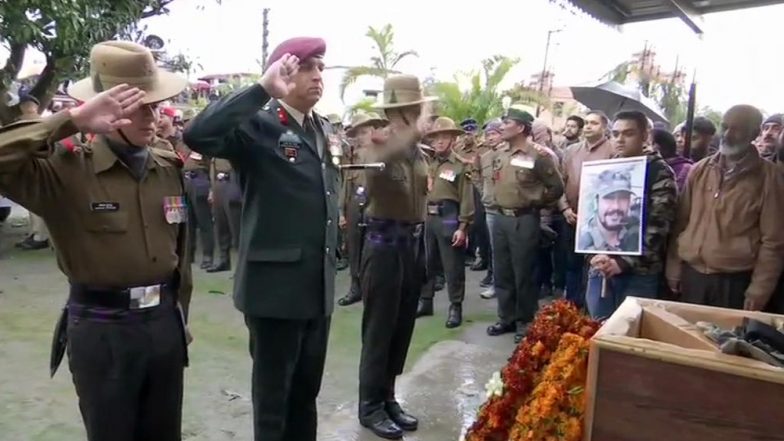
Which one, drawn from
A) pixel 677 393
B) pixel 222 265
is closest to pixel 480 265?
pixel 222 265

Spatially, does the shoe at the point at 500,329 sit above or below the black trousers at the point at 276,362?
below

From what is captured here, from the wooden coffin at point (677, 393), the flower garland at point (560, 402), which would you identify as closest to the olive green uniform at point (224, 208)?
the flower garland at point (560, 402)

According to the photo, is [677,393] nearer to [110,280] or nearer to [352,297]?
[110,280]

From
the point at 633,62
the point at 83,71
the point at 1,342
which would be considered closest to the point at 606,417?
the point at 1,342

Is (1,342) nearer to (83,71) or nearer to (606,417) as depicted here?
(83,71)

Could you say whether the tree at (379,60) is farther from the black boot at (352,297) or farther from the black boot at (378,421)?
the black boot at (378,421)

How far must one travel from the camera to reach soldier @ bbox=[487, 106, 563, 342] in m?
5.55

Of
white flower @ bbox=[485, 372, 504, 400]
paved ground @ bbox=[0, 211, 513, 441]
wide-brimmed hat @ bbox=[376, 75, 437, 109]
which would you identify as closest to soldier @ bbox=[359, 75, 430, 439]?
wide-brimmed hat @ bbox=[376, 75, 437, 109]

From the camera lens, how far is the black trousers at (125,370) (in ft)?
6.98

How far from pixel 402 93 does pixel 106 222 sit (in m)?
1.94

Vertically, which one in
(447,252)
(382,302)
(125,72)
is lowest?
(382,302)

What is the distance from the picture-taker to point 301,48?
261 centimetres

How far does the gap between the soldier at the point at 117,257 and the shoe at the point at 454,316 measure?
3.94 meters

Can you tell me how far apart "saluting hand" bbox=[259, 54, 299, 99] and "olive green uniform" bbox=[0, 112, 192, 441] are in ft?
1.71
